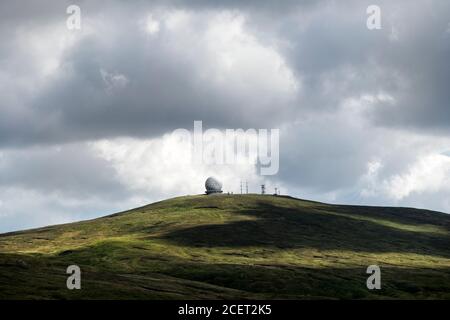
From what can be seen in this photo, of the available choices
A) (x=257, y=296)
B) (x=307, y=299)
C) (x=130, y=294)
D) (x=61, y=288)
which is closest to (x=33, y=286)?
(x=61, y=288)

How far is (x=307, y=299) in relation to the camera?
187625mm
